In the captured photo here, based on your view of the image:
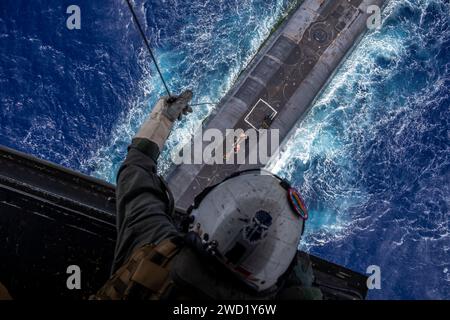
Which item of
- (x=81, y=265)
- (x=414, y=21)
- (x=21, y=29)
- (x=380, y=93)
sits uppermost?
(x=414, y=21)

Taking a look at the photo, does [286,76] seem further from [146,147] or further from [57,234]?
[57,234]

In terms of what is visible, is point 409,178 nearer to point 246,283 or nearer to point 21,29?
point 246,283

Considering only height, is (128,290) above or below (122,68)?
below

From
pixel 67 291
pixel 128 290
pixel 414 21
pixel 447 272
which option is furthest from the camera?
pixel 414 21

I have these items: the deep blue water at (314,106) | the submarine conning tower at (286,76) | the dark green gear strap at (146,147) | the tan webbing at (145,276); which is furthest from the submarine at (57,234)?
the deep blue water at (314,106)

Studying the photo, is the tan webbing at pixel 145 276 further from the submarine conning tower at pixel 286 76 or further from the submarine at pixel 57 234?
the submarine conning tower at pixel 286 76

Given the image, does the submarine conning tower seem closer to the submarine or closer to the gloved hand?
the gloved hand

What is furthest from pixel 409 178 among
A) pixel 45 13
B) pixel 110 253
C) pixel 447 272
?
pixel 45 13
